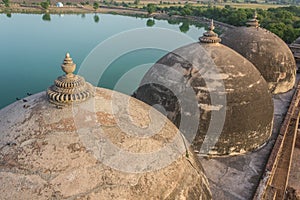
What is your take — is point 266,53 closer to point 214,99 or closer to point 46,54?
point 214,99

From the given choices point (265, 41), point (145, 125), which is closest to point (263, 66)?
point (265, 41)

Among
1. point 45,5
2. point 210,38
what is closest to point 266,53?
point 210,38

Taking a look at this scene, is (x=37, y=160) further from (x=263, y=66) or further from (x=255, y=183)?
(x=263, y=66)

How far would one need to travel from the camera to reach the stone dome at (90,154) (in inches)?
141

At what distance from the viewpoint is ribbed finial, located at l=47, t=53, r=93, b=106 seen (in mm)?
4109

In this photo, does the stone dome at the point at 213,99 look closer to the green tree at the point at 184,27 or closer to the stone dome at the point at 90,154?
the stone dome at the point at 90,154

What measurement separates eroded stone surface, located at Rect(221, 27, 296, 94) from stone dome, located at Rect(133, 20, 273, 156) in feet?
12.0

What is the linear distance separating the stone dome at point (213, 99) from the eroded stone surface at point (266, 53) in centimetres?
366

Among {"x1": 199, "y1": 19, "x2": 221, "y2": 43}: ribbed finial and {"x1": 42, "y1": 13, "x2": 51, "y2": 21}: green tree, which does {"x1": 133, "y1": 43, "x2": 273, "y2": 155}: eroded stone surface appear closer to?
{"x1": 199, "y1": 19, "x2": 221, "y2": 43}: ribbed finial

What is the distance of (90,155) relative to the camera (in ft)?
12.5

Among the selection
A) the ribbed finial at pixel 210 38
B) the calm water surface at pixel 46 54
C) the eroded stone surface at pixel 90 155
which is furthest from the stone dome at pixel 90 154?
the calm water surface at pixel 46 54

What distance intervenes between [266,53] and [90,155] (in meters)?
10.4

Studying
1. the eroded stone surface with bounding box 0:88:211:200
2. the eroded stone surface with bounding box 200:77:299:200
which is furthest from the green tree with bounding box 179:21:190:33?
the eroded stone surface with bounding box 0:88:211:200

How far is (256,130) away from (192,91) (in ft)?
6.76
